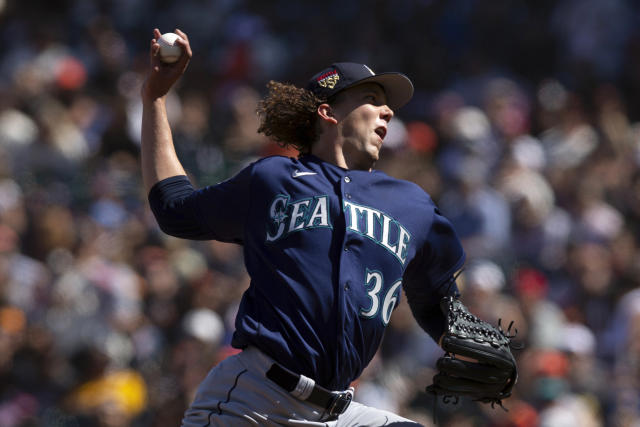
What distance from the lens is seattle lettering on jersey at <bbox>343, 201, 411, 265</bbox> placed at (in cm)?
336

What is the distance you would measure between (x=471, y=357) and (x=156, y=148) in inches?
→ 57.9

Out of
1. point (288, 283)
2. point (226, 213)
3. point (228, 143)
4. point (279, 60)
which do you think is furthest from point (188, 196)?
point (279, 60)

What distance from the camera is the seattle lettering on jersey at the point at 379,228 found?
336 centimetres

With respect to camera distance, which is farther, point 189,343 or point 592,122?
point 592,122

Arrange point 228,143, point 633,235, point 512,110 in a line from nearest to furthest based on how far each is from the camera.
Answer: point 633,235, point 228,143, point 512,110

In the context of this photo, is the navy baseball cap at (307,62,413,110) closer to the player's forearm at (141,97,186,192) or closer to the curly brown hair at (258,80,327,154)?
the curly brown hair at (258,80,327,154)

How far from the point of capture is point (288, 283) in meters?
3.25

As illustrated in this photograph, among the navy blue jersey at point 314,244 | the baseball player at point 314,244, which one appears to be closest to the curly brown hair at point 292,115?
the baseball player at point 314,244

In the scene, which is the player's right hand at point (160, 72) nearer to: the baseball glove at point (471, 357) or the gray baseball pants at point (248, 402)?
the gray baseball pants at point (248, 402)

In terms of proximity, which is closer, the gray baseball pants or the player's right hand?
the gray baseball pants

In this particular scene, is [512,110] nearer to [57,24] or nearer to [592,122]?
[592,122]

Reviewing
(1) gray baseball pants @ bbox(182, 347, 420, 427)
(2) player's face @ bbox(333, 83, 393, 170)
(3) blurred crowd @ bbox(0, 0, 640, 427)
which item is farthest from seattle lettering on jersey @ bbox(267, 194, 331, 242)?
(3) blurred crowd @ bbox(0, 0, 640, 427)

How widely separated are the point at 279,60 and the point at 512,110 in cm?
288

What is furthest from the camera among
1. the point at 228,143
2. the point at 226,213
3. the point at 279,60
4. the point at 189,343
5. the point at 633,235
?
the point at 279,60
